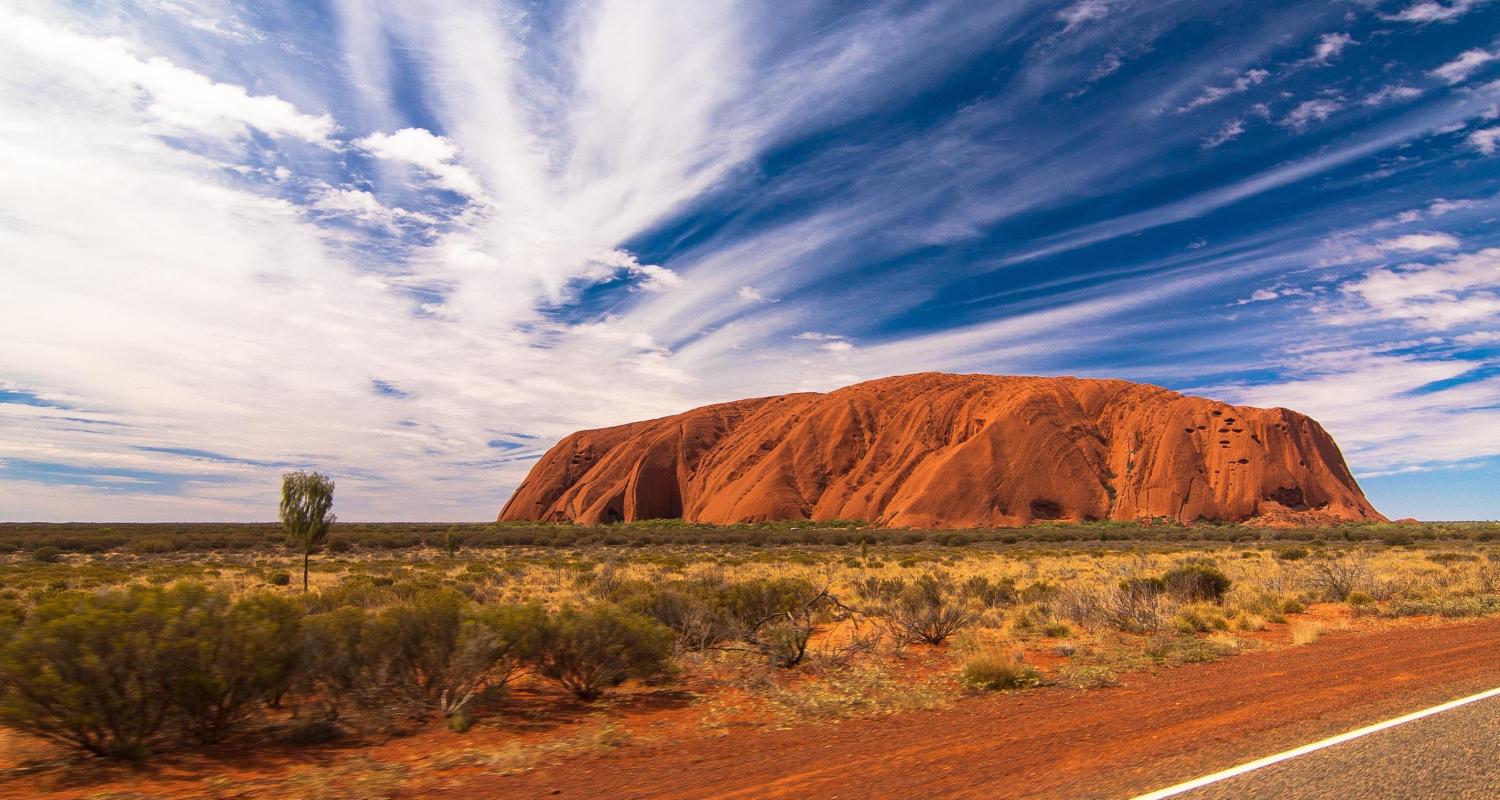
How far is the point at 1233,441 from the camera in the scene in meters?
79.9

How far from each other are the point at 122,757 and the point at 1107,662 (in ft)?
36.7

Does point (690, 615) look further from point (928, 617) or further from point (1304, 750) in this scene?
point (1304, 750)

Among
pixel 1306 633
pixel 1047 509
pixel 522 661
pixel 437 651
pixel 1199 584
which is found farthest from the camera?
pixel 1047 509

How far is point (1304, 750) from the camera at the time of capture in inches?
227

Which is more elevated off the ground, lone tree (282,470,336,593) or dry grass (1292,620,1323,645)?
lone tree (282,470,336,593)

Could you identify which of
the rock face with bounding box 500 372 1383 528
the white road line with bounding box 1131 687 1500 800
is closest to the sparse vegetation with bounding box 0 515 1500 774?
the white road line with bounding box 1131 687 1500 800

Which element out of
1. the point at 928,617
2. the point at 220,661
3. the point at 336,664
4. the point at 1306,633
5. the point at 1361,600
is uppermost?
the point at 220,661

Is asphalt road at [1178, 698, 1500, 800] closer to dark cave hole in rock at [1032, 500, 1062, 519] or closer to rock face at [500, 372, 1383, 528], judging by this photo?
rock face at [500, 372, 1383, 528]

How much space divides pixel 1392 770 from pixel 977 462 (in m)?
73.8

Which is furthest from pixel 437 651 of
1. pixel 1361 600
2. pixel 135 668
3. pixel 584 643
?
pixel 1361 600

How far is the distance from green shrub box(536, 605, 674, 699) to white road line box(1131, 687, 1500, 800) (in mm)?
5510

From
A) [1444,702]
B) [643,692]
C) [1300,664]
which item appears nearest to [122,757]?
[643,692]

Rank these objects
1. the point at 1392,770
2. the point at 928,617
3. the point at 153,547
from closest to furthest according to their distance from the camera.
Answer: the point at 1392,770 < the point at 928,617 < the point at 153,547

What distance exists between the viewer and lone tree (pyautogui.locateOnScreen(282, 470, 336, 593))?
2086cm
